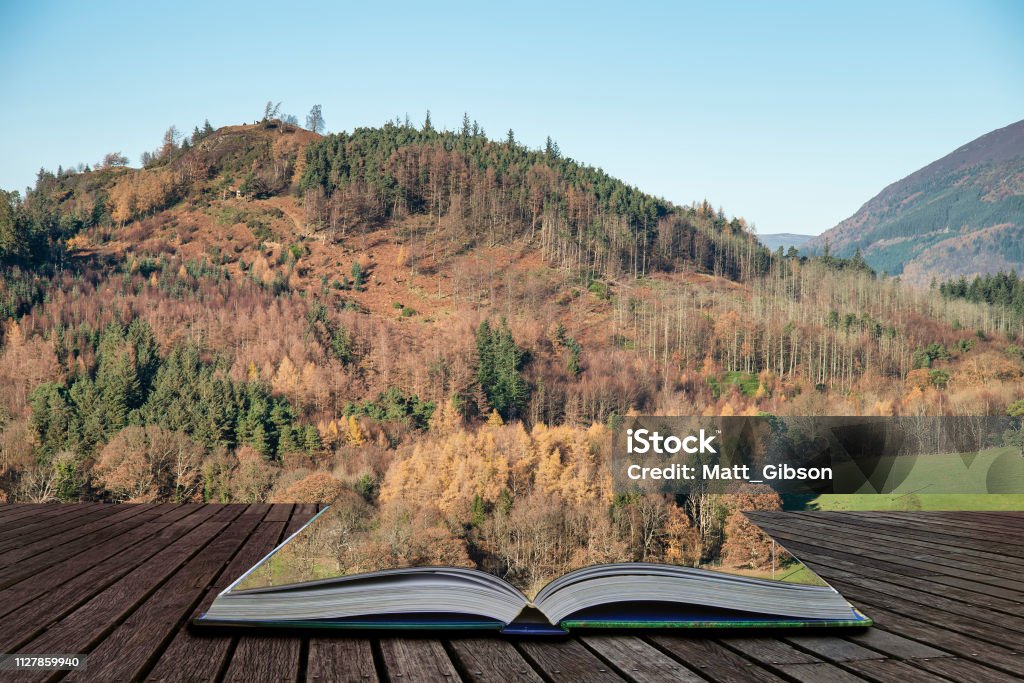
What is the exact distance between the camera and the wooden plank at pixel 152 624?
46.4 inches

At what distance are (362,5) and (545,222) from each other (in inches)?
226

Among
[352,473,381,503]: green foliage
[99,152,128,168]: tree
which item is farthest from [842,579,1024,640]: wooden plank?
[99,152,128,168]: tree

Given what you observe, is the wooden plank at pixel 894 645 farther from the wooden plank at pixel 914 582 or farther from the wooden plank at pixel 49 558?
the wooden plank at pixel 49 558

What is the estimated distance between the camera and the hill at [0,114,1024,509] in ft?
41.0

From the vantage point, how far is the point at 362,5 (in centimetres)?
1181

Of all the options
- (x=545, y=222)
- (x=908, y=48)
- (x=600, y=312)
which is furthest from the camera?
(x=545, y=222)

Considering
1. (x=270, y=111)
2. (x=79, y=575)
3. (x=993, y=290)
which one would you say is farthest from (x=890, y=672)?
(x=993, y=290)

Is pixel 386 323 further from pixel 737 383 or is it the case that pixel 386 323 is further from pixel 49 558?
pixel 49 558

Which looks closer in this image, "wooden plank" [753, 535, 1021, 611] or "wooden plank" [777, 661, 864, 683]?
"wooden plank" [777, 661, 864, 683]

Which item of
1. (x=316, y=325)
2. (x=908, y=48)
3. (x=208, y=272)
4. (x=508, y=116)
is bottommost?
(x=316, y=325)

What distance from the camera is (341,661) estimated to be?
46.1 inches

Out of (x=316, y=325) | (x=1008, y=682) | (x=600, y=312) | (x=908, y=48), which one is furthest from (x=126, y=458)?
(x=908, y=48)

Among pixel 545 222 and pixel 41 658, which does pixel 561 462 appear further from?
pixel 41 658

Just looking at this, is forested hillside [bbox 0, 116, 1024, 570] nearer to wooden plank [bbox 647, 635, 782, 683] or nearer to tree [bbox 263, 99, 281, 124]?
tree [bbox 263, 99, 281, 124]
